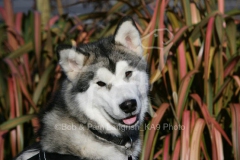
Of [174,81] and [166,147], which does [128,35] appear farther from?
[166,147]

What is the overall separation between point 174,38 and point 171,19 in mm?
482

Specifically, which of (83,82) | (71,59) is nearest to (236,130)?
(83,82)

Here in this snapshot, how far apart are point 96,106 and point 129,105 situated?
283 mm

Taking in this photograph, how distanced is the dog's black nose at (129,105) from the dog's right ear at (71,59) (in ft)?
1.58

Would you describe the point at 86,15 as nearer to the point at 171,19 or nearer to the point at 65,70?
the point at 171,19

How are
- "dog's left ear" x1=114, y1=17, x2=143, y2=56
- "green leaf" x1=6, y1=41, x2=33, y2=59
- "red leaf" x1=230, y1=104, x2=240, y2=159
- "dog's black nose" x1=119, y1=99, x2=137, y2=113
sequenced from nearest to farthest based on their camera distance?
"dog's black nose" x1=119, y1=99, x2=137, y2=113
"dog's left ear" x1=114, y1=17, x2=143, y2=56
"red leaf" x1=230, y1=104, x2=240, y2=159
"green leaf" x1=6, y1=41, x2=33, y2=59

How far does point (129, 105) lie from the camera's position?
3006 mm

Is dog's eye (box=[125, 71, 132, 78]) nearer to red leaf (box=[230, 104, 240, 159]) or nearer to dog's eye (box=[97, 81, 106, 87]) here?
dog's eye (box=[97, 81, 106, 87])

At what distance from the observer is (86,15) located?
496cm

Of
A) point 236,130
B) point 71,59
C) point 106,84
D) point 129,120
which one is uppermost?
point 71,59

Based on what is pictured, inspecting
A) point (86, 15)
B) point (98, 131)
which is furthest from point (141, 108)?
point (86, 15)

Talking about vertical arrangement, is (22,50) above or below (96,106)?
above

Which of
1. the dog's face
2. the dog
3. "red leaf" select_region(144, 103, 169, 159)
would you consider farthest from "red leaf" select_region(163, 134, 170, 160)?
the dog's face

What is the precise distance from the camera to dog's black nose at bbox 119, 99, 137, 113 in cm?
299
